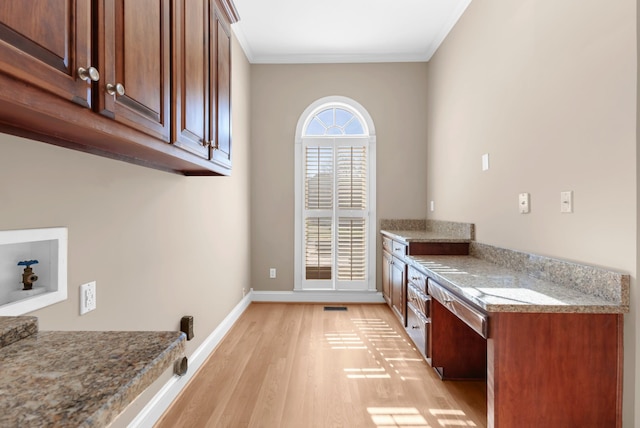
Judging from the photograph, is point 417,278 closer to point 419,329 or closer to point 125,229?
point 419,329

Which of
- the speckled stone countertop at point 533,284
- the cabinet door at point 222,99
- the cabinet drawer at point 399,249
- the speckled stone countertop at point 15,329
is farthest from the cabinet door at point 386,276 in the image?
the speckled stone countertop at point 15,329

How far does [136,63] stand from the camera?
3.47 feet

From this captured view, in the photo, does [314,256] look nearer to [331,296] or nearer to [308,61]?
[331,296]

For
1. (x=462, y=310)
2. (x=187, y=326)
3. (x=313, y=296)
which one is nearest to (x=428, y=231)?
(x=313, y=296)

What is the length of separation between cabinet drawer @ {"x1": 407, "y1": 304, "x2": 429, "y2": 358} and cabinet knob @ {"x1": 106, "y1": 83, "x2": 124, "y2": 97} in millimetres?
2273

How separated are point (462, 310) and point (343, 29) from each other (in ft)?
9.92

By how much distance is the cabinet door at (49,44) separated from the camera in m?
0.63

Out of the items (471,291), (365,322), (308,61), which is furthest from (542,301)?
(308,61)

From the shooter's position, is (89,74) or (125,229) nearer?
(89,74)

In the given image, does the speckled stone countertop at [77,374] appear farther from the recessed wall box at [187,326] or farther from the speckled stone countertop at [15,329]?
the recessed wall box at [187,326]

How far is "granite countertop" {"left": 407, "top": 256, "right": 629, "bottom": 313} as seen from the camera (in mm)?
1381

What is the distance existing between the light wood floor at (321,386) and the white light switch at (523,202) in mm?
1219

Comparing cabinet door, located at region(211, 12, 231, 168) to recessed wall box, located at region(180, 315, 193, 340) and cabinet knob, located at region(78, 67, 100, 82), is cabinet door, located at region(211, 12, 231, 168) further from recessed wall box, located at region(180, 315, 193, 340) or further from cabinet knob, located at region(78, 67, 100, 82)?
recessed wall box, located at region(180, 315, 193, 340)

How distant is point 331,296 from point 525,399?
2.96 m
